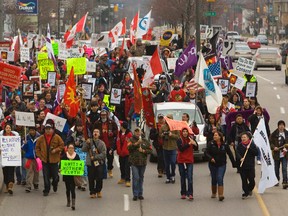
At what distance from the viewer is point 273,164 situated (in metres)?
19.9

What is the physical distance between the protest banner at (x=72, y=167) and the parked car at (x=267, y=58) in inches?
1609

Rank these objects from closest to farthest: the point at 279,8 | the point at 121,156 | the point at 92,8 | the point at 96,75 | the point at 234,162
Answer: the point at 234,162 → the point at 121,156 → the point at 96,75 → the point at 92,8 → the point at 279,8

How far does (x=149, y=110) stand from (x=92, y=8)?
8325 centimetres

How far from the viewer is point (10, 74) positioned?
26094mm

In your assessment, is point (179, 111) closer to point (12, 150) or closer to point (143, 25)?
point (12, 150)

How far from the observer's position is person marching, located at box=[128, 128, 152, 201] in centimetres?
1997

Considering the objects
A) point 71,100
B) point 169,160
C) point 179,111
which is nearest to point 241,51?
point 179,111

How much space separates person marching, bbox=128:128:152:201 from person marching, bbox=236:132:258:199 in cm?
172

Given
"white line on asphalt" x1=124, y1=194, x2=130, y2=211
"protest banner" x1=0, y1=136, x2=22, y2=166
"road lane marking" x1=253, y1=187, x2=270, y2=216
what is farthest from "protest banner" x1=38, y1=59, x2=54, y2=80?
"road lane marking" x1=253, y1=187, x2=270, y2=216

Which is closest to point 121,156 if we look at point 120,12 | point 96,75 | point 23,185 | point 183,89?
point 23,185

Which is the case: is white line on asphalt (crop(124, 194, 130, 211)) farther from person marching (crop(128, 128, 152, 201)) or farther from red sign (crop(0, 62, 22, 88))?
red sign (crop(0, 62, 22, 88))

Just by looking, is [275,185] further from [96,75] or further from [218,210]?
[96,75]

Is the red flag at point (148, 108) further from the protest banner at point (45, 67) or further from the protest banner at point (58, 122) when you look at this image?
the protest banner at point (45, 67)

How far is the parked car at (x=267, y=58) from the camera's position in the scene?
59.7m
